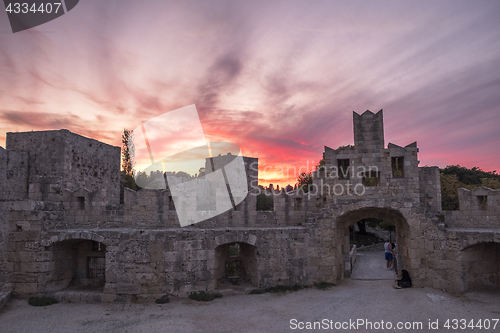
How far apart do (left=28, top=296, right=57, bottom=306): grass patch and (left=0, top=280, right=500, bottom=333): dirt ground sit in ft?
0.91

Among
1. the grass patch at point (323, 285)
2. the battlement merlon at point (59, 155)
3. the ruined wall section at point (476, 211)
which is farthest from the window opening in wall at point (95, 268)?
the ruined wall section at point (476, 211)

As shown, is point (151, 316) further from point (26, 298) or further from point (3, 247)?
point (3, 247)

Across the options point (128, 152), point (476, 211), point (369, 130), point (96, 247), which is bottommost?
point (96, 247)

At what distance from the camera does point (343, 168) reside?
16266 mm

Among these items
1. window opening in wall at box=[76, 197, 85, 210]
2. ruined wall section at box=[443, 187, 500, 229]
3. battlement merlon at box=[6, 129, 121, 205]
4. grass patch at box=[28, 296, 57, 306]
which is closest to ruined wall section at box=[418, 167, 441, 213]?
ruined wall section at box=[443, 187, 500, 229]

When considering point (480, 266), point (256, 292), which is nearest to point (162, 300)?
point (256, 292)

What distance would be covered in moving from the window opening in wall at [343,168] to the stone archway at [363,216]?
1.89 m

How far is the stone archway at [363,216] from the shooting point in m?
13.9

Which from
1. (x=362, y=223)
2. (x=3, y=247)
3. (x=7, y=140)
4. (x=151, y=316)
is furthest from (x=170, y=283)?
(x=362, y=223)

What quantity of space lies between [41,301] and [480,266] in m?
17.0

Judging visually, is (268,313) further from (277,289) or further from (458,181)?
(458,181)

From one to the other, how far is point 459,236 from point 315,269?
5749 millimetres

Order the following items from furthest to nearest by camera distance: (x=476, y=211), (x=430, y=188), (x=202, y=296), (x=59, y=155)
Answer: (x=59, y=155), (x=430, y=188), (x=476, y=211), (x=202, y=296)

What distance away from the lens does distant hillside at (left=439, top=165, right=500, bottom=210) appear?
105 feet
